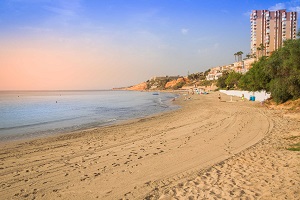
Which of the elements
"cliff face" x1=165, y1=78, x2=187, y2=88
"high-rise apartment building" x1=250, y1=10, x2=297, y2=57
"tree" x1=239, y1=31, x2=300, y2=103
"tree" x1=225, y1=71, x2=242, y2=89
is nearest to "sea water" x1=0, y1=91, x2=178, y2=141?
"tree" x1=239, y1=31, x2=300, y2=103

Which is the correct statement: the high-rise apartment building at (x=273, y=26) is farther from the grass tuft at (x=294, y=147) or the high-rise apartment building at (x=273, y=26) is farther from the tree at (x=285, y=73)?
the grass tuft at (x=294, y=147)

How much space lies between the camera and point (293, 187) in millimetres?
4934

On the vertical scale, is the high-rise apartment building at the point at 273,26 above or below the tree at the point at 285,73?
above

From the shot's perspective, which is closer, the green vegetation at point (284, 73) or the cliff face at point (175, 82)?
the green vegetation at point (284, 73)

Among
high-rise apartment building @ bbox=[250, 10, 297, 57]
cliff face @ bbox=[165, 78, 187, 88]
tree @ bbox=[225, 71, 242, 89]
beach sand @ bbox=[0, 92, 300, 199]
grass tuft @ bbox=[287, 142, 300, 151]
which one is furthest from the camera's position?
cliff face @ bbox=[165, 78, 187, 88]

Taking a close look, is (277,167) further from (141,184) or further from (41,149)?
(41,149)

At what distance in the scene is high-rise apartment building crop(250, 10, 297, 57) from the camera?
91812 mm

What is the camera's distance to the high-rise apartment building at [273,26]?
91812mm

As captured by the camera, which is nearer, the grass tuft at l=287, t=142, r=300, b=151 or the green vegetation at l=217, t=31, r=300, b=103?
the grass tuft at l=287, t=142, r=300, b=151

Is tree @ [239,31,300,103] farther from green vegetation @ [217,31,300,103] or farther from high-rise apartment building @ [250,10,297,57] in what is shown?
high-rise apartment building @ [250,10,297,57]

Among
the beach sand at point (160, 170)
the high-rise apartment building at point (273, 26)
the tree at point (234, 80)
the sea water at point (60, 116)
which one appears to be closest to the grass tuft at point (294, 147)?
the beach sand at point (160, 170)

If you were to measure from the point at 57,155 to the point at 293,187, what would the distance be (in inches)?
315

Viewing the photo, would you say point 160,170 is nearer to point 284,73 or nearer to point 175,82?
point 284,73

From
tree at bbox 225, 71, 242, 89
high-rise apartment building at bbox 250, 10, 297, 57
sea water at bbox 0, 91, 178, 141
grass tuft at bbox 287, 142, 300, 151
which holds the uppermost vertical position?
high-rise apartment building at bbox 250, 10, 297, 57
